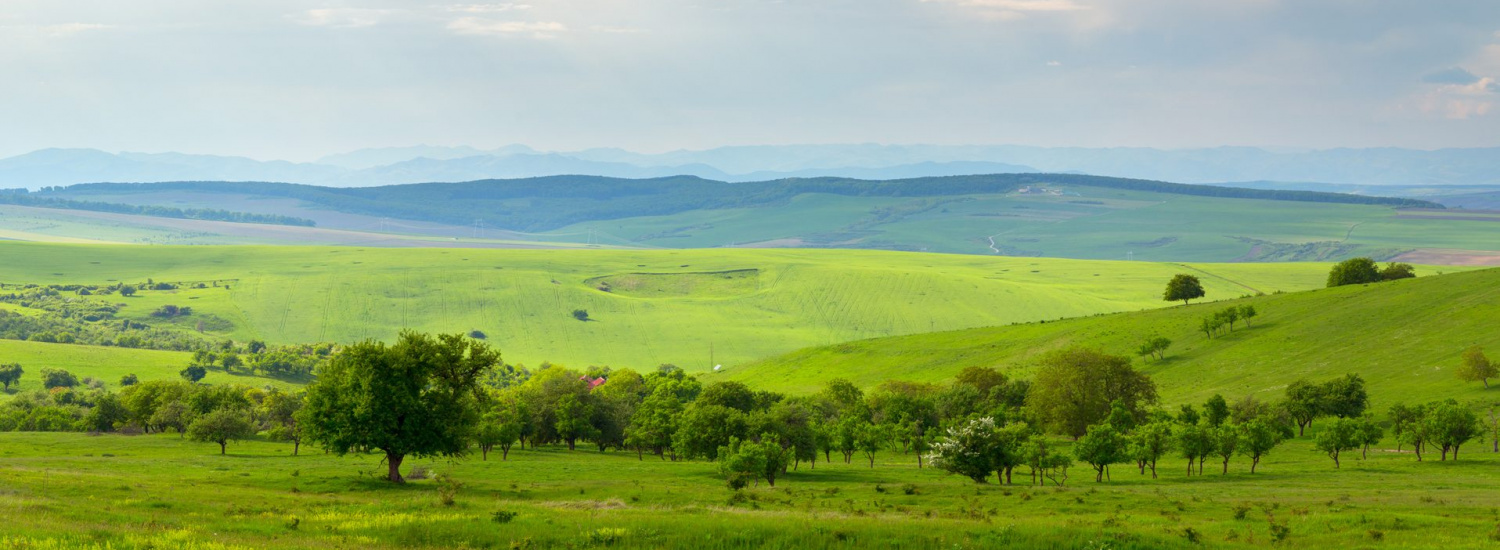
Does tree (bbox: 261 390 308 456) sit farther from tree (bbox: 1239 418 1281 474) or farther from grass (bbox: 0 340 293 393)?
tree (bbox: 1239 418 1281 474)

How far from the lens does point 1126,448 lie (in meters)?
70.6

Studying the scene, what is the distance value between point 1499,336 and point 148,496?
386 ft

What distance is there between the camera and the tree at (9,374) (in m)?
160

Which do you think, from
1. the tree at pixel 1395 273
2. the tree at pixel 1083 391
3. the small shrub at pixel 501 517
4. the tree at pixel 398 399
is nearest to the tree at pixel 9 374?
the tree at pixel 398 399

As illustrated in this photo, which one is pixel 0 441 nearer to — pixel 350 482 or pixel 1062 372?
pixel 350 482

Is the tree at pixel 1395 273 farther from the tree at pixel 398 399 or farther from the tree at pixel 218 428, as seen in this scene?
the tree at pixel 218 428

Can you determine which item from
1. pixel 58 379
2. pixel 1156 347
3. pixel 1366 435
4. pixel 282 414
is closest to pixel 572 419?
pixel 282 414

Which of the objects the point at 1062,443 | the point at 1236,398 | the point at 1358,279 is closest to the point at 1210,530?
the point at 1062,443

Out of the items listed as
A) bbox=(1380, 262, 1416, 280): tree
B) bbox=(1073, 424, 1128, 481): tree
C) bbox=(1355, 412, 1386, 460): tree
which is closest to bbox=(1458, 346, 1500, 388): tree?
bbox=(1355, 412, 1386, 460): tree

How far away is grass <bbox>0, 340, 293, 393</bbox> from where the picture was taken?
546 ft

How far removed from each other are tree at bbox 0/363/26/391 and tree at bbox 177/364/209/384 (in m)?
22.3

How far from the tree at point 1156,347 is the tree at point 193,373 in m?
146

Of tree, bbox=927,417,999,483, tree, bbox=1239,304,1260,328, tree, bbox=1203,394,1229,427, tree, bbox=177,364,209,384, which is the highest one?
tree, bbox=1239,304,1260,328

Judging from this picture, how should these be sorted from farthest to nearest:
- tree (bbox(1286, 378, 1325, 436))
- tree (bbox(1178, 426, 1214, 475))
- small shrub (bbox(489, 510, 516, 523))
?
tree (bbox(1286, 378, 1325, 436)), tree (bbox(1178, 426, 1214, 475)), small shrub (bbox(489, 510, 516, 523))
